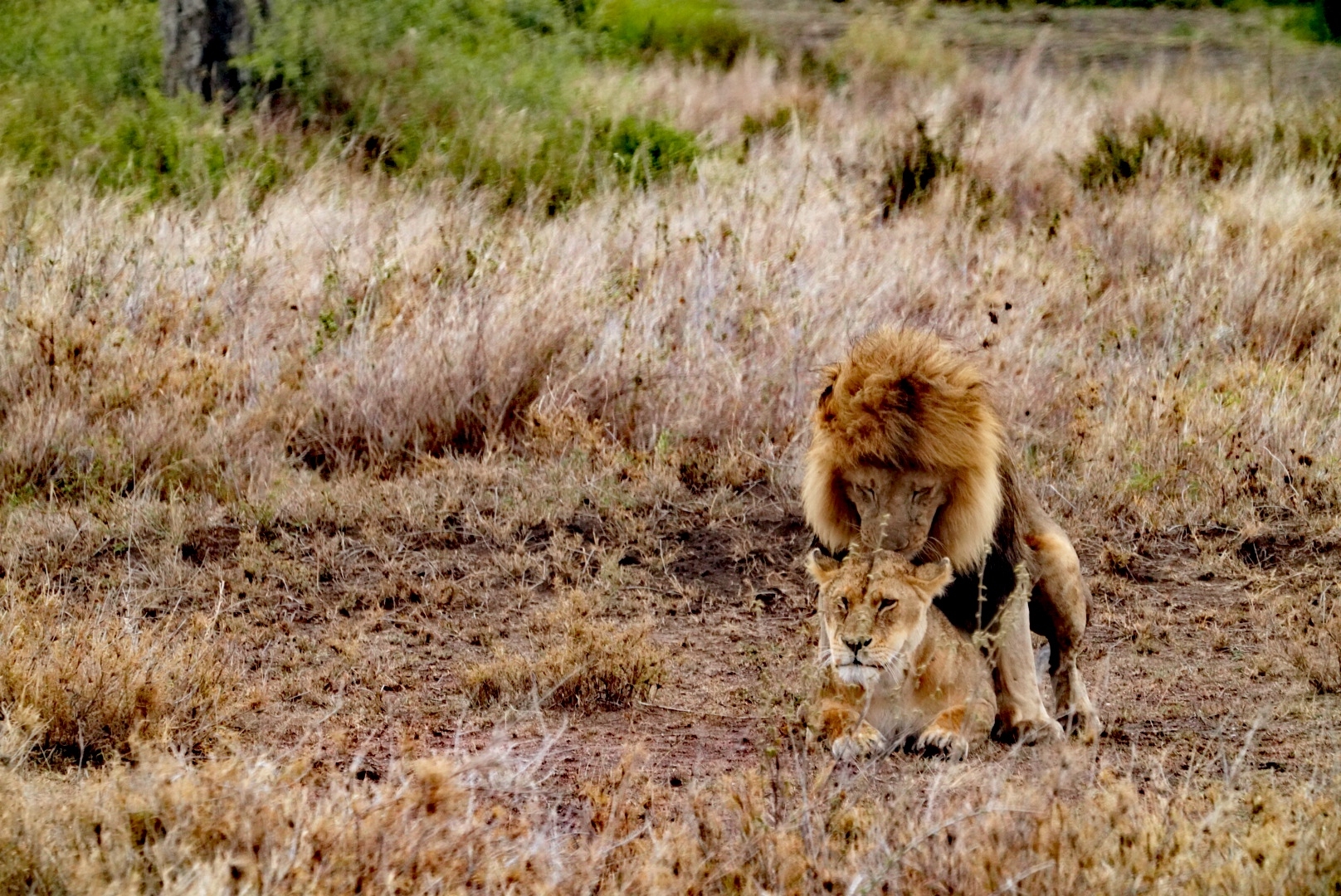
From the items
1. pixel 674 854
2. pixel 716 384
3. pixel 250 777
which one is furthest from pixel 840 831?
pixel 716 384

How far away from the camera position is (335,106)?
13422 mm

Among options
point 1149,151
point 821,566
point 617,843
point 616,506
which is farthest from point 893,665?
point 1149,151

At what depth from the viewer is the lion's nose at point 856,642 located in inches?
185

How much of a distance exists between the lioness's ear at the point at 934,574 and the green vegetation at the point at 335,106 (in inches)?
270

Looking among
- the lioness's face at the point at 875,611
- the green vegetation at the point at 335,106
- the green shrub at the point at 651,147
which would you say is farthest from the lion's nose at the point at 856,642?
the green shrub at the point at 651,147

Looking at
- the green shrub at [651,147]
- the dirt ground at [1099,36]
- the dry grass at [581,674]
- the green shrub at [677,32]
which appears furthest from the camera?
the dirt ground at [1099,36]

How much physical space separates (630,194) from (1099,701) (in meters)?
6.15

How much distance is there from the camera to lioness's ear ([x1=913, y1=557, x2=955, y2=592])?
481cm

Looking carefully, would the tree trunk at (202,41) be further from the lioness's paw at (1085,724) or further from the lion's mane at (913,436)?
the lioness's paw at (1085,724)

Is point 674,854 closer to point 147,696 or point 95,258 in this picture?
point 147,696

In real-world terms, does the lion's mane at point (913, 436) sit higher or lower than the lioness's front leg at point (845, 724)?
higher

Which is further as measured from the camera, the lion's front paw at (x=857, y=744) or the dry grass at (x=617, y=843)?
the lion's front paw at (x=857, y=744)

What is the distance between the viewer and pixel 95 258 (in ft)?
29.6

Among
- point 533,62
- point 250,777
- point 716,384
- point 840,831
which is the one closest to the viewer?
point 250,777
